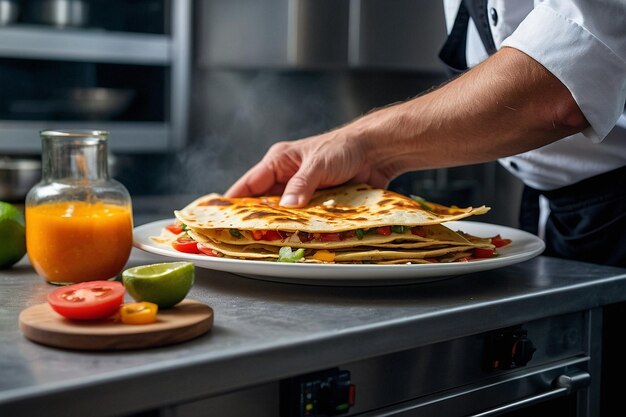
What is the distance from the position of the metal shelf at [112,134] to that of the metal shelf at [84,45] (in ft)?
0.80

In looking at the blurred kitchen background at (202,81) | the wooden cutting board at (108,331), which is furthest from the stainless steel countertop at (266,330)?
the blurred kitchen background at (202,81)

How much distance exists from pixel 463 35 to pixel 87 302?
120cm

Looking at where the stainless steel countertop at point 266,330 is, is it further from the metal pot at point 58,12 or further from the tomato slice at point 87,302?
the metal pot at point 58,12

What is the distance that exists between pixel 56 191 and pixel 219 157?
258 cm

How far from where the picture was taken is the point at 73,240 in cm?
115

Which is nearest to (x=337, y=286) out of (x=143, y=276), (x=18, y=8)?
(x=143, y=276)

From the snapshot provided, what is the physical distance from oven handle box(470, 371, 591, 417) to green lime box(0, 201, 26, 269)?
0.76 m

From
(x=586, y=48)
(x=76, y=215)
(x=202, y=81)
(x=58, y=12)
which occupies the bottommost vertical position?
(x=76, y=215)

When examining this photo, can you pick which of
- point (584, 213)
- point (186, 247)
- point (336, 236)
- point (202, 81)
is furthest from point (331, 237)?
point (202, 81)

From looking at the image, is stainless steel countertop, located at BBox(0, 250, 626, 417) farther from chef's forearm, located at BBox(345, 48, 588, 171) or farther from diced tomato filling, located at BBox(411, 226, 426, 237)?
chef's forearm, located at BBox(345, 48, 588, 171)

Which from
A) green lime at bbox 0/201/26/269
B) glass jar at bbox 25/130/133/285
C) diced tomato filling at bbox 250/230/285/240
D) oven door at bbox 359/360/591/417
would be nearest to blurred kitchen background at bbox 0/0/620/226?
green lime at bbox 0/201/26/269

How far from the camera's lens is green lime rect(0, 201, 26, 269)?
126cm

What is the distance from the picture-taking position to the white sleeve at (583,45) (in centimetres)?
124

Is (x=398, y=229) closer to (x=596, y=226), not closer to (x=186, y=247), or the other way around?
(x=186, y=247)
